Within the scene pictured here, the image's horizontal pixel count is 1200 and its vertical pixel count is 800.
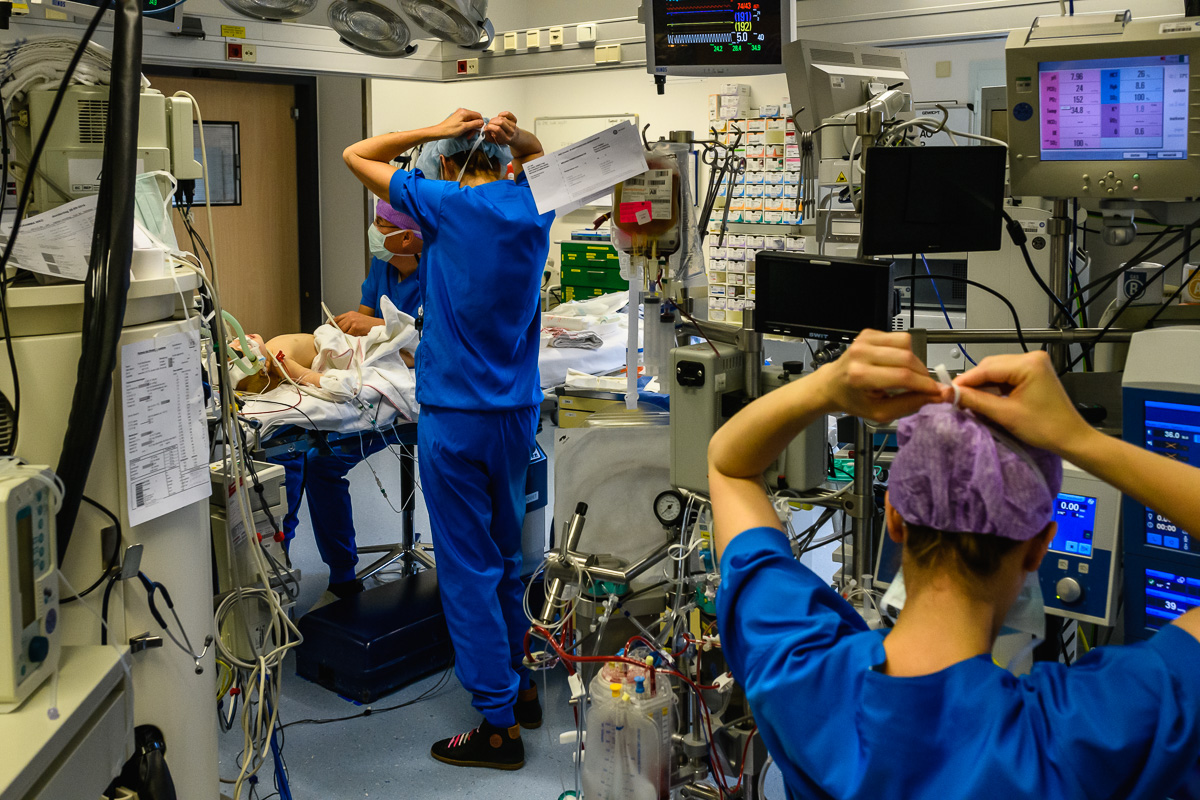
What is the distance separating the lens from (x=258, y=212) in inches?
259

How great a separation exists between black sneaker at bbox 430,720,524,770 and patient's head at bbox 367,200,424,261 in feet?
6.40

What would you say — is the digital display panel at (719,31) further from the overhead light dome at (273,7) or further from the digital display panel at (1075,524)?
the digital display panel at (1075,524)

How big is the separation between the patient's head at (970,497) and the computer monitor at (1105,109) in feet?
4.27

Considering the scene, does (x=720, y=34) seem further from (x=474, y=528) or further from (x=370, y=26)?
(x=474, y=528)

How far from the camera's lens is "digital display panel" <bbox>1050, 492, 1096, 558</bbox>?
71.4 inches

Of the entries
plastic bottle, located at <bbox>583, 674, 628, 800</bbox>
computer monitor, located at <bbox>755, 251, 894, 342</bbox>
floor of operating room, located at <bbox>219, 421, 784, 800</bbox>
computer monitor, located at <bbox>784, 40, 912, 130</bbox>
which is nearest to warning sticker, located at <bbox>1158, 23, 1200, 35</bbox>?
computer monitor, located at <bbox>784, 40, 912, 130</bbox>

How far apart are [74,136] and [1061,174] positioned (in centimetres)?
195

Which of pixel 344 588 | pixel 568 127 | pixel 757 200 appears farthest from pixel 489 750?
pixel 568 127

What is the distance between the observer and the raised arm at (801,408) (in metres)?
0.96

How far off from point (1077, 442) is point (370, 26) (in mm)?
2755

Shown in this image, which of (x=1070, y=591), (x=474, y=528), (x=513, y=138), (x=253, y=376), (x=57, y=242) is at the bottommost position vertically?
(x=474, y=528)

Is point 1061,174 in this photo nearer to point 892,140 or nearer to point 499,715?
point 892,140

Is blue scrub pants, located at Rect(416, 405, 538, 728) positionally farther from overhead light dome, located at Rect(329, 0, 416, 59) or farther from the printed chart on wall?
the printed chart on wall

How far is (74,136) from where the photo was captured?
1.89 meters
